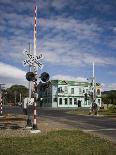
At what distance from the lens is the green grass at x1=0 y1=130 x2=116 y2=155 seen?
43.2 feet

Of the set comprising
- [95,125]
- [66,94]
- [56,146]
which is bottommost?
[56,146]

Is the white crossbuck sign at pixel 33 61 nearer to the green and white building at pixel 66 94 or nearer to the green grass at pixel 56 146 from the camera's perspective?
Answer: the green grass at pixel 56 146

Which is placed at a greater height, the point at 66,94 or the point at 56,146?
the point at 66,94

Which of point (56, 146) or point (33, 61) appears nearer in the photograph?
point (56, 146)

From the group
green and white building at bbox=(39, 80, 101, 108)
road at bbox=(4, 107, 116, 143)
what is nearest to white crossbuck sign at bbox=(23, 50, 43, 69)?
road at bbox=(4, 107, 116, 143)

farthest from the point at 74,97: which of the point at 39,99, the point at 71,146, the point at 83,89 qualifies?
the point at 71,146

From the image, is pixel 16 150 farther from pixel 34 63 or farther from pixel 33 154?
pixel 34 63

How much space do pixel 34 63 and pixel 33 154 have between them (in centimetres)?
947

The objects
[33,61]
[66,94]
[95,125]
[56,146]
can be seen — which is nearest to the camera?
[56,146]

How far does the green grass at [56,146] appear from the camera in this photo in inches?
518

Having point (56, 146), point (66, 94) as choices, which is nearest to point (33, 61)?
point (56, 146)

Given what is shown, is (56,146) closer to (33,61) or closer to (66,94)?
(33,61)

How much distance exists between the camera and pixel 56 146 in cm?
1460

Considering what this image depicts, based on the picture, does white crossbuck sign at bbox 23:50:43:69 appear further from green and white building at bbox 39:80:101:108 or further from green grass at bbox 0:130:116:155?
green and white building at bbox 39:80:101:108
